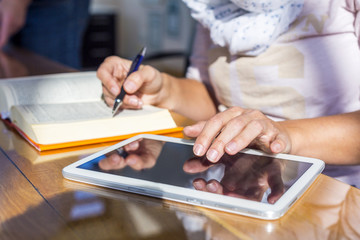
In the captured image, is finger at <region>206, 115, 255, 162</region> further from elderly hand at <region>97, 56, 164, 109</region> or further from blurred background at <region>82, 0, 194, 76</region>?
blurred background at <region>82, 0, 194, 76</region>

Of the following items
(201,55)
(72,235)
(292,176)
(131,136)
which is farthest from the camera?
(201,55)

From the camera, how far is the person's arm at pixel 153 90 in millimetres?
810

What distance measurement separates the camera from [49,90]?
2.85ft

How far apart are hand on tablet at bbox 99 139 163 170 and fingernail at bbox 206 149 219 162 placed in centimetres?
7

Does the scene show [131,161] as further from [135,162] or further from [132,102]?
[132,102]

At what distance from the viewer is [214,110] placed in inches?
43.0

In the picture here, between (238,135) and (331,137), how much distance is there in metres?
0.20

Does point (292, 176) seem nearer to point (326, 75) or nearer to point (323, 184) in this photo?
point (323, 184)

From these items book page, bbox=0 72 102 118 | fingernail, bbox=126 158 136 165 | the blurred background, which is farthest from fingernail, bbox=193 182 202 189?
the blurred background

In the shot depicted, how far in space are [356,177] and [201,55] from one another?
1.60 ft

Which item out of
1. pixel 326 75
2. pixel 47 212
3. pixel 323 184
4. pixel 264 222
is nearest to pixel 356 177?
pixel 326 75

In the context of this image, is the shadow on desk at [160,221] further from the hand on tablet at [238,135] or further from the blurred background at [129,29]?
the blurred background at [129,29]

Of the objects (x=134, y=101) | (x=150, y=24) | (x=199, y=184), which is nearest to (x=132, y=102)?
(x=134, y=101)

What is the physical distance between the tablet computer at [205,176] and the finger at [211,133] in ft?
0.04
